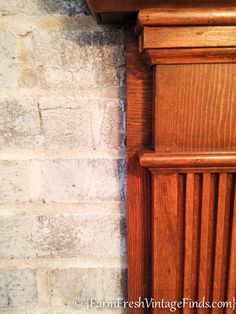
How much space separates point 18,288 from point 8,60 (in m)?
0.55

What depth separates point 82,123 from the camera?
0.61 meters

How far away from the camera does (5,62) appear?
0.59 m

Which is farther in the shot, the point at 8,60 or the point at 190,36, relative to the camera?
the point at 8,60

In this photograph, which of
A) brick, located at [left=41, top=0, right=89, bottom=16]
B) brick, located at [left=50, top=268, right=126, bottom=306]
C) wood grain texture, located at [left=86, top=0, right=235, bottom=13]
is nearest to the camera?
wood grain texture, located at [left=86, top=0, right=235, bottom=13]

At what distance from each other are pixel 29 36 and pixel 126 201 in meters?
0.42

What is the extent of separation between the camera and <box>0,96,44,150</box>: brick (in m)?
0.60

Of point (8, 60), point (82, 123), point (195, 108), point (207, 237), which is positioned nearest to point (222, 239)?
point (207, 237)

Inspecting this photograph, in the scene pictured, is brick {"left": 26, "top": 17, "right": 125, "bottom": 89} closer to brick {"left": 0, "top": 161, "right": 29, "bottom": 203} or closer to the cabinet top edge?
the cabinet top edge

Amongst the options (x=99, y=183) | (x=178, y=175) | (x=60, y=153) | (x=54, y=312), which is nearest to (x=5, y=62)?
(x=60, y=153)

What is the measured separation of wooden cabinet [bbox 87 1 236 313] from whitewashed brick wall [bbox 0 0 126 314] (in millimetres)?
46

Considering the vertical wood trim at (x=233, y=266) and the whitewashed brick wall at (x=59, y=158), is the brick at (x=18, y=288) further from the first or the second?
the vertical wood trim at (x=233, y=266)

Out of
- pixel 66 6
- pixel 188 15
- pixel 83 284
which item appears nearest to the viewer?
pixel 188 15

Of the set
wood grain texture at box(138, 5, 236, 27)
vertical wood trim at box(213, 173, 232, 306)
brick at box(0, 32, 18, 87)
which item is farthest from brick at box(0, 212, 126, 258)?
wood grain texture at box(138, 5, 236, 27)

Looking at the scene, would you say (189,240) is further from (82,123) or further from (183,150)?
(82,123)
